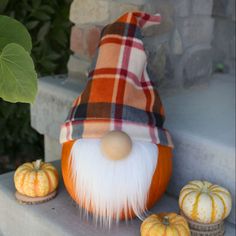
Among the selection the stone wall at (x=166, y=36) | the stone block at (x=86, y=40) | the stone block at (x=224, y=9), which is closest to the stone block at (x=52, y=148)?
the stone wall at (x=166, y=36)

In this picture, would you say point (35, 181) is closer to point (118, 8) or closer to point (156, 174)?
point (156, 174)

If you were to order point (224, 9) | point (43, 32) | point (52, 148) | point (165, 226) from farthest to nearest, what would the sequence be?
point (43, 32), point (224, 9), point (52, 148), point (165, 226)

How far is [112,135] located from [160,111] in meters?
0.28

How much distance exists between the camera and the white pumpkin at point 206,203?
5.00 ft

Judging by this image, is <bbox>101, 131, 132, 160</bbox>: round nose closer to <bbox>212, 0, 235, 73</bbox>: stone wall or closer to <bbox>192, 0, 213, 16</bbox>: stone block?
<bbox>192, 0, 213, 16</bbox>: stone block

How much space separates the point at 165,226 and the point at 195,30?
1057mm

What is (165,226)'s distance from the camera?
4.75 ft

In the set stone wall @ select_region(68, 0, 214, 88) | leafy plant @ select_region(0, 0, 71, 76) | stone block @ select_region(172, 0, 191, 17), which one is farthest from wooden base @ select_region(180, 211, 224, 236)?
leafy plant @ select_region(0, 0, 71, 76)

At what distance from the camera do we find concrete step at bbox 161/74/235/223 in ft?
5.51

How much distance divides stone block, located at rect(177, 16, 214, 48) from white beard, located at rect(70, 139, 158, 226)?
721mm

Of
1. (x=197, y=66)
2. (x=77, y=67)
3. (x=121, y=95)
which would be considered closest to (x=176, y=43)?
(x=197, y=66)

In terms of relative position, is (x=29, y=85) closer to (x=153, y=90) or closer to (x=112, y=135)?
(x=112, y=135)

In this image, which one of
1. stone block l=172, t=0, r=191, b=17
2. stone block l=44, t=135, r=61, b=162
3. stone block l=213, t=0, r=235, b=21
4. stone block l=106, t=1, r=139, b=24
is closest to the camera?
stone block l=106, t=1, r=139, b=24

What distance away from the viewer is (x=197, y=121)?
1.90 m
